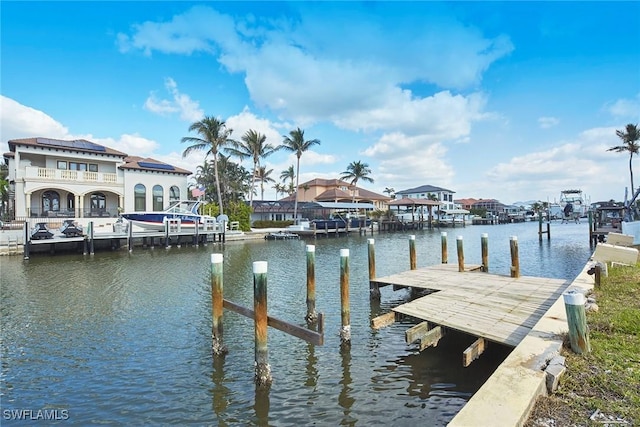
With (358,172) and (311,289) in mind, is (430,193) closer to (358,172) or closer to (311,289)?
(358,172)

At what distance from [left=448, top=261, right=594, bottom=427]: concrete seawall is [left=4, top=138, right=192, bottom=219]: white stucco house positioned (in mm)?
36815

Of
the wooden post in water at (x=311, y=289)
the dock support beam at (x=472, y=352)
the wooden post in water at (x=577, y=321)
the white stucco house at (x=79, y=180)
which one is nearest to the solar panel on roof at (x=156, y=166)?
the white stucco house at (x=79, y=180)

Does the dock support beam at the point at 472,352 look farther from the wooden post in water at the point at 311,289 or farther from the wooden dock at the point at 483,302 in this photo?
the wooden post in water at the point at 311,289

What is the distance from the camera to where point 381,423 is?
17.6ft

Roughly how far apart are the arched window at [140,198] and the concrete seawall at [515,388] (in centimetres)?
3735

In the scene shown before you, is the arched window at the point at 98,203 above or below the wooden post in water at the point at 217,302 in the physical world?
above

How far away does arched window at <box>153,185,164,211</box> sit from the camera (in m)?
37.3

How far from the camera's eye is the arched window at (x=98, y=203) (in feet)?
113

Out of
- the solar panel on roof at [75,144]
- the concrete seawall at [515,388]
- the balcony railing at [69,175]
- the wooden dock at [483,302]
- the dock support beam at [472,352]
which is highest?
the solar panel on roof at [75,144]

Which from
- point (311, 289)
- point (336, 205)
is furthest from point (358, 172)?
point (311, 289)

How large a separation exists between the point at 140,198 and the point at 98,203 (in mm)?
3784

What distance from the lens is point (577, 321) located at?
5.03 metres

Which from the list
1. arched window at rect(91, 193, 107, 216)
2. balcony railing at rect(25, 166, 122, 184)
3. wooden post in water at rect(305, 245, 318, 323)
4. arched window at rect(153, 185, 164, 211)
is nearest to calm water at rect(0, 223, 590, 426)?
wooden post in water at rect(305, 245, 318, 323)

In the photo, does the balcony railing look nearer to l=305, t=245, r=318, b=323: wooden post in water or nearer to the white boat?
the white boat
